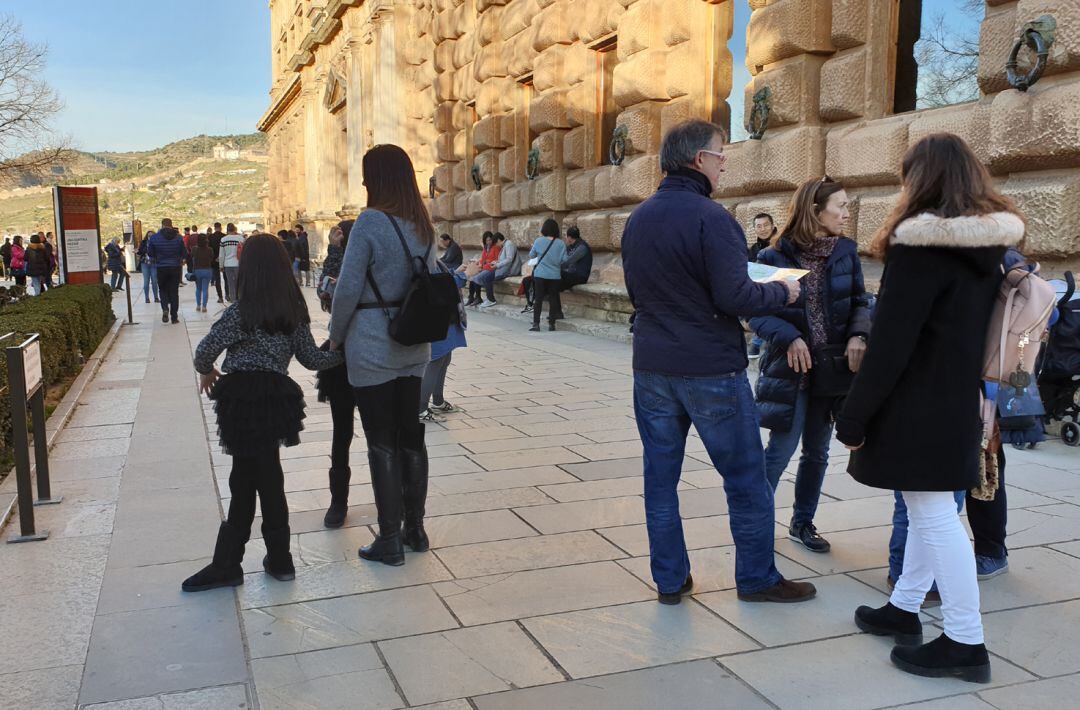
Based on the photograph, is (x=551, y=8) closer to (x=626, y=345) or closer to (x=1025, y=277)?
(x=626, y=345)

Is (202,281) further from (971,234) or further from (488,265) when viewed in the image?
(971,234)

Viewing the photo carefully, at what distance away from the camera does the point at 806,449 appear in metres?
4.71

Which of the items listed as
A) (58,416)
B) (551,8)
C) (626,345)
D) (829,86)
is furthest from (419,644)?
(551,8)

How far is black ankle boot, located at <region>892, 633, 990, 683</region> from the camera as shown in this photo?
3.32 metres

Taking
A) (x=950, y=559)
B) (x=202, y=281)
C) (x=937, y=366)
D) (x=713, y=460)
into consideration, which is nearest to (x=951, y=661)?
(x=950, y=559)

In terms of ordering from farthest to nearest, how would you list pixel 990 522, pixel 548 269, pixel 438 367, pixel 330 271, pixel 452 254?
pixel 452 254 → pixel 548 269 → pixel 438 367 → pixel 330 271 → pixel 990 522

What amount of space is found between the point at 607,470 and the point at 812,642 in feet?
9.04

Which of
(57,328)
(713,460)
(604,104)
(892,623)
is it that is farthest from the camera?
(604,104)

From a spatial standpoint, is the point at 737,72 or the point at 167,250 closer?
the point at 737,72

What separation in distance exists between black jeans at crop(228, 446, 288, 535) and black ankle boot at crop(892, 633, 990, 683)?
2.59 meters

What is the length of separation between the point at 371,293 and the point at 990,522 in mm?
2809

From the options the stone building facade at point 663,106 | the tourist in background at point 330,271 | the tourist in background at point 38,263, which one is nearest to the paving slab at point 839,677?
the tourist in background at point 330,271

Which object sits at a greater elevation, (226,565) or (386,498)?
(386,498)

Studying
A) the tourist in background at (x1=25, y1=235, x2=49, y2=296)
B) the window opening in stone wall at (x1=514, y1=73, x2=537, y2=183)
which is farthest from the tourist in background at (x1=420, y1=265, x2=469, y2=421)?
the tourist in background at (x1=25, y1=235, x2=49, y2=296)
